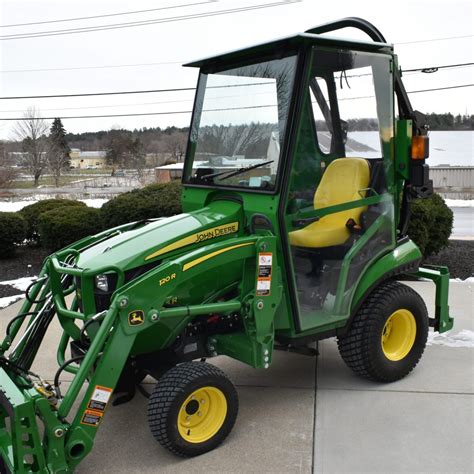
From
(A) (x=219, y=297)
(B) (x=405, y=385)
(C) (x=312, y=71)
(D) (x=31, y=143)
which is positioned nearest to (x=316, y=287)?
(A) (x=219, y=297)

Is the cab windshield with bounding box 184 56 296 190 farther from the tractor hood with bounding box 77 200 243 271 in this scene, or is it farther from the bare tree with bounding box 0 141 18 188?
the bare tree with bounding box 0 141 18 188

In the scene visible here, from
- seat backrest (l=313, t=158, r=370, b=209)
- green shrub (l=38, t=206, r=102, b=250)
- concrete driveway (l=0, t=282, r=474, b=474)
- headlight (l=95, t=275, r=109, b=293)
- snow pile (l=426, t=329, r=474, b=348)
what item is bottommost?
concrete driveway (l=0, t=282, r=474, b=474)

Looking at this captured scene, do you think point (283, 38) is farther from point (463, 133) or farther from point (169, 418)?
point (463, 133)

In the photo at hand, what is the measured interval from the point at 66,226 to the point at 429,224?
5.13 metres

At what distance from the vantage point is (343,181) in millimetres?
3889

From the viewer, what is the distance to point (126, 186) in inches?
1537

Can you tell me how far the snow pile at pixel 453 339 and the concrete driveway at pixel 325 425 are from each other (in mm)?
242

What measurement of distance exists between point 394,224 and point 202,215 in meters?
1.42

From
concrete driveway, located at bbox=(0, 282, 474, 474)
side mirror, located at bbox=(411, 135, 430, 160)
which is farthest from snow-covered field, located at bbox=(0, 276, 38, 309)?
side mirror, located at bbox=(411, 135, 430, 160)

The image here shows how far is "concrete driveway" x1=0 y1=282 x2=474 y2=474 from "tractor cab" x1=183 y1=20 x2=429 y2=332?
1.98 ft

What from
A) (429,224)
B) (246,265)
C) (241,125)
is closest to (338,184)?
(241,125)

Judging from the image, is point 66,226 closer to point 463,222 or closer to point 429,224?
point 429,224

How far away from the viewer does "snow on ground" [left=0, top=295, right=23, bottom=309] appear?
6.49 metres

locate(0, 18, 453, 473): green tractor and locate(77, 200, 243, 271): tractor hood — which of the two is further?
Answer: locate(77, 200, 243, 271): tractor hood
